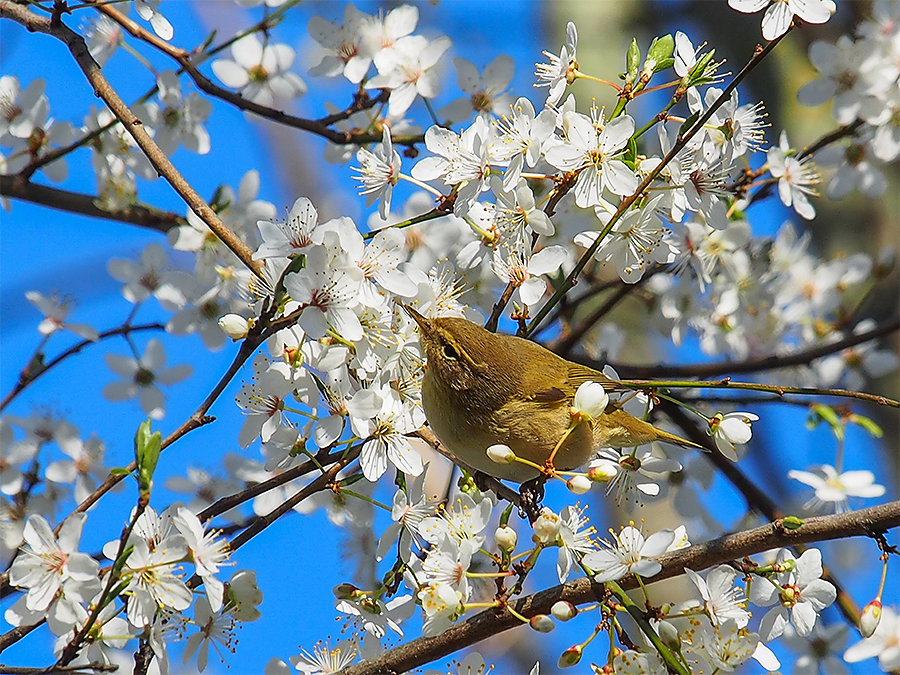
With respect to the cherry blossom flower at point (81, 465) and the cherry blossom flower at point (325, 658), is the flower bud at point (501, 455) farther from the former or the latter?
the cherry blossom flower at point (81, 465)

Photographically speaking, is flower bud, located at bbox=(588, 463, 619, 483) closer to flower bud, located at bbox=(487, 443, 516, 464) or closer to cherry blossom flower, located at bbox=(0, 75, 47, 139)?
flower bud, located at bbox=(487, 443, 516, 464)

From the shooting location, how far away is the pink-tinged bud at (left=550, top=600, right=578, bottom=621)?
5.62 ft

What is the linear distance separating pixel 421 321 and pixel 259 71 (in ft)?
4.66

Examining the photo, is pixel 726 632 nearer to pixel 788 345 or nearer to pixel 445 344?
pixel 445 344

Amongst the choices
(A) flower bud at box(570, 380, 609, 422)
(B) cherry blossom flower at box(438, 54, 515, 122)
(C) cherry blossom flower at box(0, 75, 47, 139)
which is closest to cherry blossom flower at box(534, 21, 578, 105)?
(B) cherry blossom flower at box(438, 54, 515, 122)

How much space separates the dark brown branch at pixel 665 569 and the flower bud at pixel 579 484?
17cm

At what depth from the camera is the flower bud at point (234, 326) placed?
1.98 metres

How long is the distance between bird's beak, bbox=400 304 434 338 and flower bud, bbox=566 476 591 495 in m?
0.54

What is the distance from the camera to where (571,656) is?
5.83 feet

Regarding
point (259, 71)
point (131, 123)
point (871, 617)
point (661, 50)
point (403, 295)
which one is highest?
point (259, 71)

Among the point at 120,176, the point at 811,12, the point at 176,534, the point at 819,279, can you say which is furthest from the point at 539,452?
the point at 819,279

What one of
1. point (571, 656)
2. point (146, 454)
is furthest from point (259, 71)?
point (571, 656)

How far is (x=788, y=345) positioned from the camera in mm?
4344

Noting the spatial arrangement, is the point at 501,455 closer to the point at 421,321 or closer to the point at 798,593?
the point at 421,321
